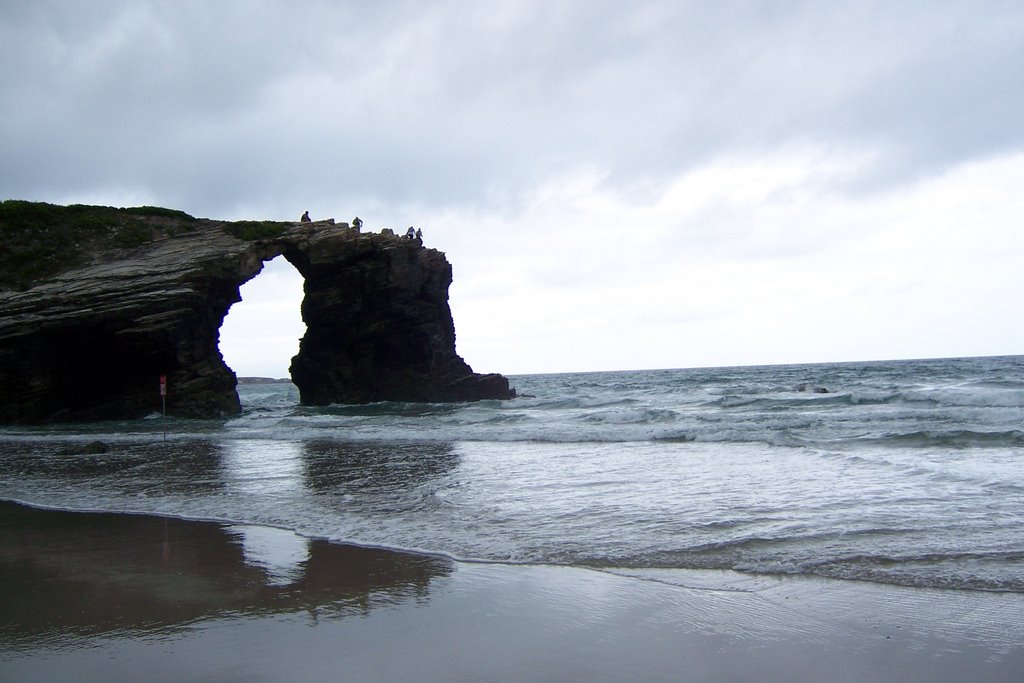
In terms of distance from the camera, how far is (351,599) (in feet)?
16.0

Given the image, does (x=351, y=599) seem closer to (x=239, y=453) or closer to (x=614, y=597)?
(x=614, y=597)

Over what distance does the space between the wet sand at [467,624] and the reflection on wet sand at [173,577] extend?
23 millimetres

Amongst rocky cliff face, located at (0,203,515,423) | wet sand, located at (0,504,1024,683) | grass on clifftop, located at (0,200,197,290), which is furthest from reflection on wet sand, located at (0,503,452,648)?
grass on clifftop, located at (0,200,197,290)

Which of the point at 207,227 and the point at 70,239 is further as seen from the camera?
the point at 207,227

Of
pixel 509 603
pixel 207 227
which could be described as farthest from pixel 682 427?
pixel 207 227

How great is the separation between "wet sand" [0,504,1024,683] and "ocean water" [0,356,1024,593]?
1.85 ft

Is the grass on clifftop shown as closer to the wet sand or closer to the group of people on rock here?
the group of people on rock

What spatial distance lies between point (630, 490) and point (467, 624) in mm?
5216

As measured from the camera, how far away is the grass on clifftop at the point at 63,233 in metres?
33.8

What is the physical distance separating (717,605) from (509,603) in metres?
1.40

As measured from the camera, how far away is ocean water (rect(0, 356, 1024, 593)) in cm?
599

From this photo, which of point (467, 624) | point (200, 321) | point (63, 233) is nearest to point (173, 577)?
point (467, 624)

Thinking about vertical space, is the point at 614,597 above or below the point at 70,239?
below

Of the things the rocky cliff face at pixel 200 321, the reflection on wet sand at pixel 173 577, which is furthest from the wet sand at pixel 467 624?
the rocky cliff face at pixel 200 321
